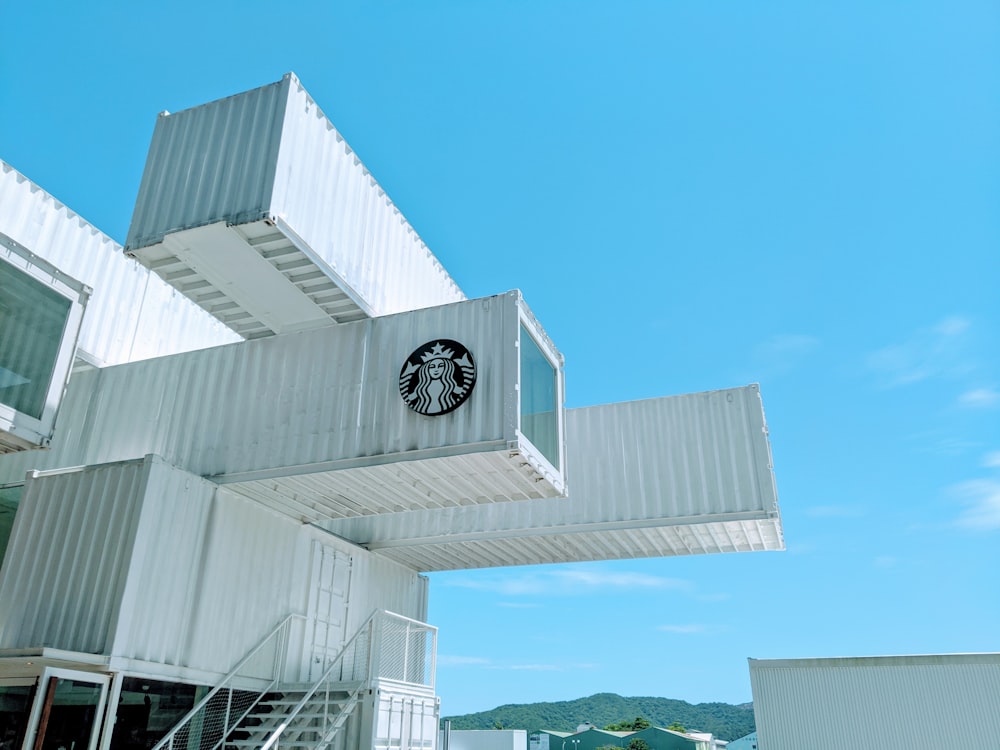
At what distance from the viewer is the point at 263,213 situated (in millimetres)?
11289

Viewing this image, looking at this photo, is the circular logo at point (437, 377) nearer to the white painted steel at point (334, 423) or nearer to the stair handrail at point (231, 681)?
the white painted steel at point (334, 423)

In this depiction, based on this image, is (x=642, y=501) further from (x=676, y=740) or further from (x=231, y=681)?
(x=676, y=740)

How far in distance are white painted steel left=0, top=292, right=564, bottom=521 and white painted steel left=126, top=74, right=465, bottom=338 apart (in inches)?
37.5

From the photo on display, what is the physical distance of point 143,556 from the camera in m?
12.2

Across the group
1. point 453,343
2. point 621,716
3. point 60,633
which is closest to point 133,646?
point 60,633

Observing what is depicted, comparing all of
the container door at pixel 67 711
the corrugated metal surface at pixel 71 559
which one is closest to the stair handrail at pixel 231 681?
the container door at pixel 67 711

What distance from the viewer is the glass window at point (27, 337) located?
10.9 metres

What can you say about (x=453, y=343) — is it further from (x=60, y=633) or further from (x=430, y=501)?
(x=60, y=633)

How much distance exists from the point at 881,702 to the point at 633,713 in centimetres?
11255

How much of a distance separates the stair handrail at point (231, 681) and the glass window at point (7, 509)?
5114 millimetres

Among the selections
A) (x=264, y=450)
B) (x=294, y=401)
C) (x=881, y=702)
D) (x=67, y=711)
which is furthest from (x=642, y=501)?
(x=881, y=702)

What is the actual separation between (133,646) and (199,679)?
1574 millimetres

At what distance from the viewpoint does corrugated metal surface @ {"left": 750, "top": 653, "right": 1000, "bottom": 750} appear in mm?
22219

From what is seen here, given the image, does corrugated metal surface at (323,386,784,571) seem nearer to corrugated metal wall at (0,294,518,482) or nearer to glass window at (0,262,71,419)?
corrugated metal wall at (0,294,518,482)
